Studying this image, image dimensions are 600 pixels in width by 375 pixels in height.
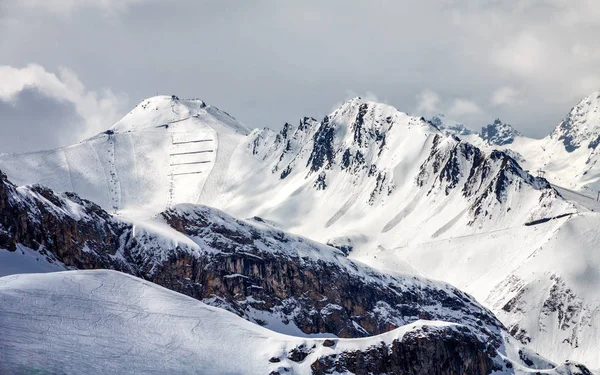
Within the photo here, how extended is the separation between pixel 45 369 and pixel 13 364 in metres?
6.82

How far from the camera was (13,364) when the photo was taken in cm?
19562

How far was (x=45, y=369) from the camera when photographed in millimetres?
199750
